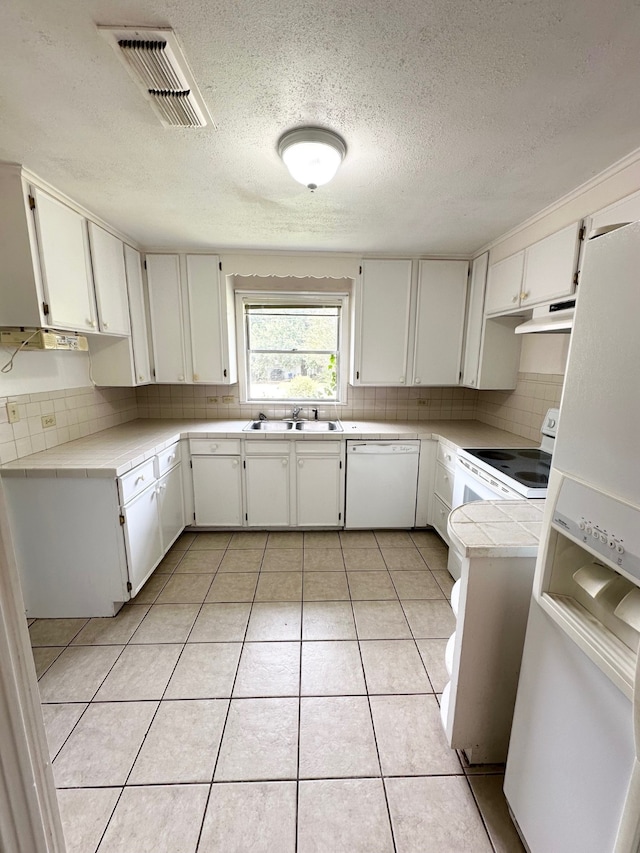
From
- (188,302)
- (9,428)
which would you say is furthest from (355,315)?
(9,428)

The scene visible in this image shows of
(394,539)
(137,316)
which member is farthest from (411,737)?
(137,316)

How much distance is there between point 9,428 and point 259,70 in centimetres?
207

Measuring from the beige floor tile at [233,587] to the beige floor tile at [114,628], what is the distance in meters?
0.40

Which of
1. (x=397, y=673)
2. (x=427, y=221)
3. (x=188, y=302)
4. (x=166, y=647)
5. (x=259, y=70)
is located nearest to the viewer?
(x=259, y=70)

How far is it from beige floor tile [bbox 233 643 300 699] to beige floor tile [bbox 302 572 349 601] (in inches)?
16.0

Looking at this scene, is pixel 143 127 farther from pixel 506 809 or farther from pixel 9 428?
pixel 506 809

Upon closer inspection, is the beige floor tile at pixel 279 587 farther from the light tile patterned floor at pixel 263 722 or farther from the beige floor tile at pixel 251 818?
the beige floor tile at pixel 251 818

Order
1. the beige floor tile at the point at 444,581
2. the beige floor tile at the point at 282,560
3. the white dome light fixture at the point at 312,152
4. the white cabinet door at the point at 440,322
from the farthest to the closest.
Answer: the white cabinet door at the point at 440,322
the beige floor tile at the point at 282,560
the beige floor tile at the point at 444,581
the white dome light fixture at the point at 312,152

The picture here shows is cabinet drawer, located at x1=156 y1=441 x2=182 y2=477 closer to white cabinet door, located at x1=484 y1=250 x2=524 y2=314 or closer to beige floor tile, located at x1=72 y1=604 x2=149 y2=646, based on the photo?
beige floor tile, located at x1=72 y1=604 x2=149 y2=646

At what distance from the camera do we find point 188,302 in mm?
2938

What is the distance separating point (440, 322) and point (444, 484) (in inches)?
54.0

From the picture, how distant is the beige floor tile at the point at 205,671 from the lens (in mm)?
1582

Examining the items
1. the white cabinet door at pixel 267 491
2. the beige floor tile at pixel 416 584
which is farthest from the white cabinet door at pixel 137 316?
the beige floor tile at pixel 416 584

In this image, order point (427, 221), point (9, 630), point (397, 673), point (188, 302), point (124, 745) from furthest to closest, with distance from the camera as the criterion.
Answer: point (188, 302) < point (427, 221) < point (397, 673) < point (124, 745) < point (9, 630)
